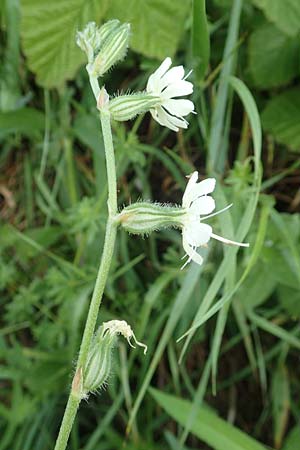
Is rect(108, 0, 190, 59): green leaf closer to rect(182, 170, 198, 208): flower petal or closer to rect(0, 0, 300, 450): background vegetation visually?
rect(0, 0, 300, 450): background vegetation

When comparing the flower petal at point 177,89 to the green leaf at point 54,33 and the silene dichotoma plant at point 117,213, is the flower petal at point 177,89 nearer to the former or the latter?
the silene dichotoma plant at point 117,213

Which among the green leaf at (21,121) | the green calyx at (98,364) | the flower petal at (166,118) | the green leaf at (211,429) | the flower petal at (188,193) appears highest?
the green leaf at (21,121)

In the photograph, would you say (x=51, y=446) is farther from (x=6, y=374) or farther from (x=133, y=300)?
(x=133, y=300)

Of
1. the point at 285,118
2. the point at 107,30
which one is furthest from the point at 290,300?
the point at 107,30

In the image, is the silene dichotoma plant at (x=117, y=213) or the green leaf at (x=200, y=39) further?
the green leaf at (x=200, y=39)

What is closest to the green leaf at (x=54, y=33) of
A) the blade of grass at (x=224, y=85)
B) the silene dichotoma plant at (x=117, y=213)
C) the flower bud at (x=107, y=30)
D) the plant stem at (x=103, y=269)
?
the blade of grass at (x=224, y=85)

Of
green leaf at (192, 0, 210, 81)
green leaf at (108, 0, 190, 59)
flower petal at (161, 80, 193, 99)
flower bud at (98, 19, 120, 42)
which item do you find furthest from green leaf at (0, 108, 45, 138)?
flower petal at (161, 80, 193, 99)
